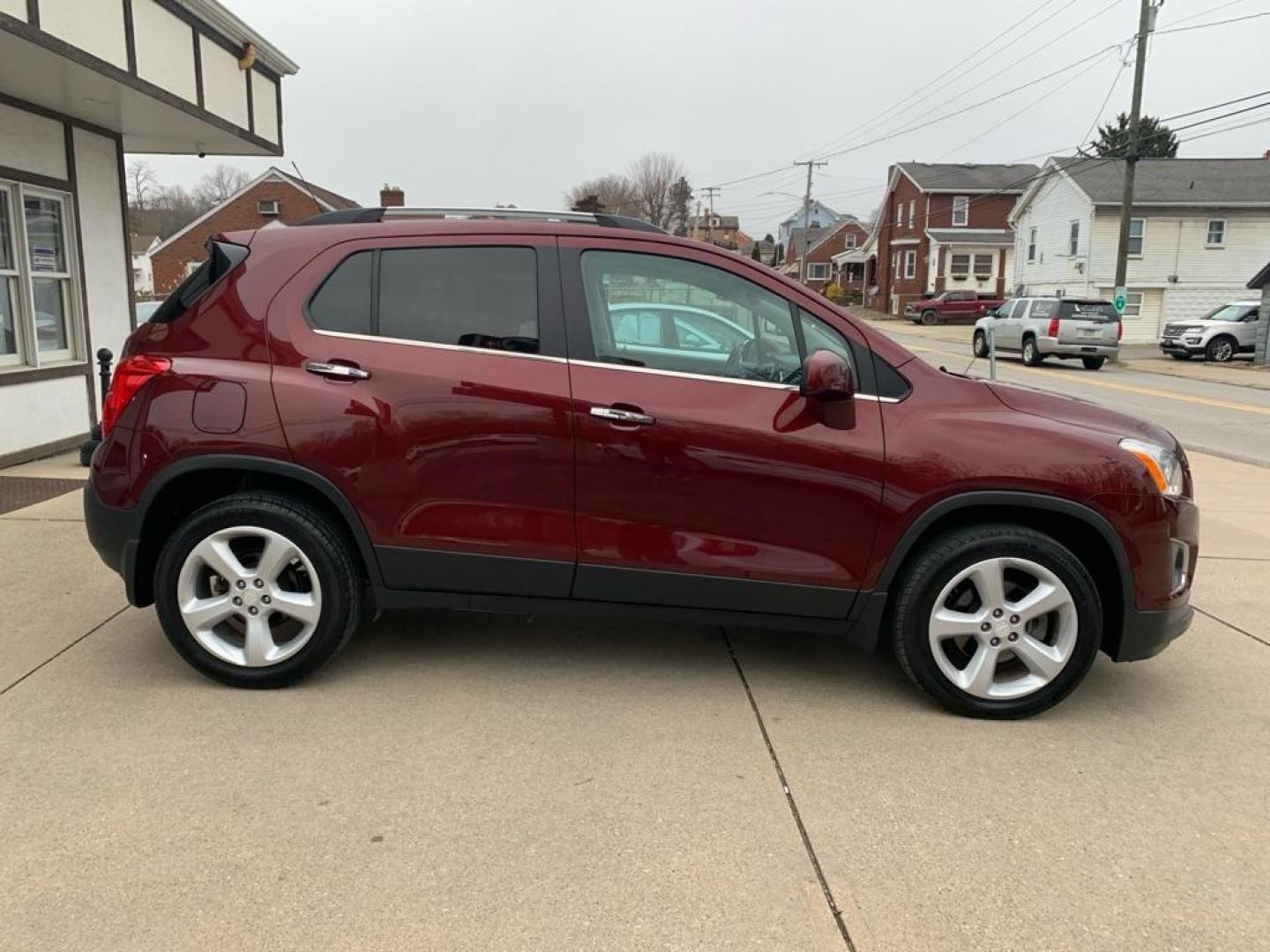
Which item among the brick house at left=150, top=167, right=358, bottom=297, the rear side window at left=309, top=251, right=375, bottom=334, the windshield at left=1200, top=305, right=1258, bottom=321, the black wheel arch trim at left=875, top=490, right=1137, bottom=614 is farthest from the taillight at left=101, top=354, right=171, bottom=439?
the brick house at left=150, top=167, right=358, bottom=297

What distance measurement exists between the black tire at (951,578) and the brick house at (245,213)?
144 ft

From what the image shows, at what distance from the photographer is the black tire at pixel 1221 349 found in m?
27.2

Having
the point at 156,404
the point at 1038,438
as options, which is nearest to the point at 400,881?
the point at 156,404

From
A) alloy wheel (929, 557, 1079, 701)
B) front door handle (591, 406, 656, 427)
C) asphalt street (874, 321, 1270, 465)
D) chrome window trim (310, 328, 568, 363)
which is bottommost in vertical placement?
asphalt street (874, 321, 1270, 465)

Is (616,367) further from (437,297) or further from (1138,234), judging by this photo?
(1138,234)

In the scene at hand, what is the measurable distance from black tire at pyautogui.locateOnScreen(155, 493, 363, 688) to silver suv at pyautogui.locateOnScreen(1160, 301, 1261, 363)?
97.1ft

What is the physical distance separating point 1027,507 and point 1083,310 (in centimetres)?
2296

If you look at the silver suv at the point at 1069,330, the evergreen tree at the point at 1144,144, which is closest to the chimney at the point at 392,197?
the silver suv at the point at 1069,330

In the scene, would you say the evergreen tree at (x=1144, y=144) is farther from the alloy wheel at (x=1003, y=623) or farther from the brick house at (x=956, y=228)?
the alloy wheel at (x=1003, y=623)

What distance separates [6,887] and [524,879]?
1385 millimetres

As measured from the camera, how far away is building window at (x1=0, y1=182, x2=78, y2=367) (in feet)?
26.1

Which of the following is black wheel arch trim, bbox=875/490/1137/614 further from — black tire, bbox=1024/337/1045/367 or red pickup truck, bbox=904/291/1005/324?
red pickup truck, bbox=904/291/1005/324

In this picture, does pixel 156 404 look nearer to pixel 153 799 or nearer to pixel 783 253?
pixel 153 799

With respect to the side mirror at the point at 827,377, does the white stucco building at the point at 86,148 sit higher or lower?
higher
